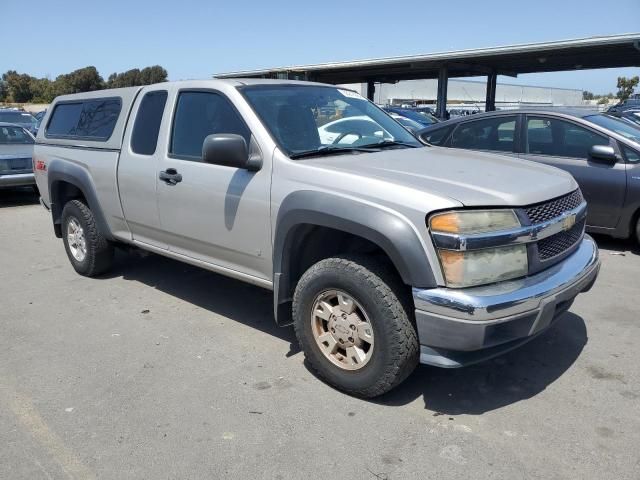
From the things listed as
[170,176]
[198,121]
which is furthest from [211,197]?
[198,121]

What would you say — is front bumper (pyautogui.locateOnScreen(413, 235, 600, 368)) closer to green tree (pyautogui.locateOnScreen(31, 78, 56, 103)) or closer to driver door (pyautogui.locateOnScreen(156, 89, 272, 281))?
driver door (pyautogui.locateOnScreen(156, 89, 272, 281))

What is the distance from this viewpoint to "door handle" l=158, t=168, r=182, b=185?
411cm

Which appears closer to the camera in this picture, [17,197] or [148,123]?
[148,123]

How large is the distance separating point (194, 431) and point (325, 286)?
1065mm

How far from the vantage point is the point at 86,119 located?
5.43m

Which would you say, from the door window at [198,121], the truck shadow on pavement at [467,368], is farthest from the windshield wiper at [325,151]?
the truck shadow on pavement at [467,368]

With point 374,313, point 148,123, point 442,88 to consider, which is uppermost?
point 442,88

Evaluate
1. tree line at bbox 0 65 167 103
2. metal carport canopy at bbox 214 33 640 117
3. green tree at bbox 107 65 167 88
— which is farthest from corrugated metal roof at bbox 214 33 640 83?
Result: green tree at bbox 107 65 167 88

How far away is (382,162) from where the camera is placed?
346 centimetres

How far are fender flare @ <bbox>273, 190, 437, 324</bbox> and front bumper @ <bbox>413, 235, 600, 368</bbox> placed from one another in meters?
0.14

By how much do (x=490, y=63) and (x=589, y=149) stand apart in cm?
2047

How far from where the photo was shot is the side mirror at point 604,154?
5994 mm

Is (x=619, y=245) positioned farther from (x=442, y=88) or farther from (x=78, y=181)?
(x=442, y=88)

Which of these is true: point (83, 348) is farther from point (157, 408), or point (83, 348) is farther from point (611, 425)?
point (611, 425)
